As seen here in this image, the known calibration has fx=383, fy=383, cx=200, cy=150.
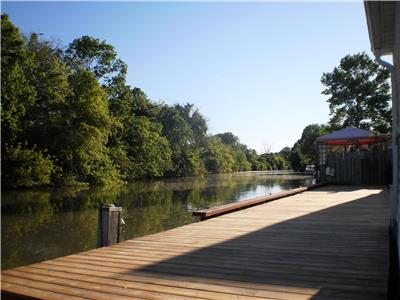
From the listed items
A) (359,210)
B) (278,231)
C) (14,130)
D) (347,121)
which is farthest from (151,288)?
(347,121)

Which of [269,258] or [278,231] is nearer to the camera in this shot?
[269,258]

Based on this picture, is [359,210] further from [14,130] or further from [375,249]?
[14,130]

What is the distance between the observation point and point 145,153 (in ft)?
124

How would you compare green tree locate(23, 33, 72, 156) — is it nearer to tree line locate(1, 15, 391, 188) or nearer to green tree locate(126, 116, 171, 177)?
tree line locate(1, 15, 391, 188)

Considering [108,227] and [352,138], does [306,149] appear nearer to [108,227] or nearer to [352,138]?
[352,138]

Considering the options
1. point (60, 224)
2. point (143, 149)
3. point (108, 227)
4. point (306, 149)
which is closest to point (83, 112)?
point (143, 149)

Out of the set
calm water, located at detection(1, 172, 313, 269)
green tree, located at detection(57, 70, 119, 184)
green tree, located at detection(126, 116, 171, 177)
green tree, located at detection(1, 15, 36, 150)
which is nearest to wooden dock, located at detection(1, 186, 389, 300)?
calm water, located at detection(1, 172, 313, 269)

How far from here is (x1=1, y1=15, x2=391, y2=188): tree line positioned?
2186 centimetres

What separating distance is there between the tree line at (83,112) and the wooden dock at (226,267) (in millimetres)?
19475

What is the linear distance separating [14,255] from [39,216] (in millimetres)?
4808

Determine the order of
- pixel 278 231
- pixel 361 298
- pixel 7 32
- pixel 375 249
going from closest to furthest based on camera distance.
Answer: pixel 361 298 < pixel 375 249 < pixel 278 231 < pixel 7 32

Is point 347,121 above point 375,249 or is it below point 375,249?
above

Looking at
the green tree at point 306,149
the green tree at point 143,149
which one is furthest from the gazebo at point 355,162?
the green tree at point 306,149

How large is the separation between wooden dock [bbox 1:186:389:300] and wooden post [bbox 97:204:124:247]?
1.17 ft
